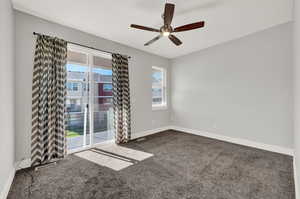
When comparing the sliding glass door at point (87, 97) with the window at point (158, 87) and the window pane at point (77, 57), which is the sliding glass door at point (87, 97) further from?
the window at point (158, 87)

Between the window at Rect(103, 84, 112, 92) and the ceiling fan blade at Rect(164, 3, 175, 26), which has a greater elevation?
the ceiling fan blade at Rect(164, 3, 175, 26)

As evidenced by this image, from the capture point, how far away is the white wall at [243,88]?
3.50 meters

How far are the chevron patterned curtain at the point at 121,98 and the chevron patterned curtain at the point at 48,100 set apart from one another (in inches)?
49.0

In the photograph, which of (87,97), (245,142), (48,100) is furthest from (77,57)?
(245,142)

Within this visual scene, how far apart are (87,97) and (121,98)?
88 centimetres

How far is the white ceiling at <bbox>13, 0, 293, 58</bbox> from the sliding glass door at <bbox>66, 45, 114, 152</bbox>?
63cm

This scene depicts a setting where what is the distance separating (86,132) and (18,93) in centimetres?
157

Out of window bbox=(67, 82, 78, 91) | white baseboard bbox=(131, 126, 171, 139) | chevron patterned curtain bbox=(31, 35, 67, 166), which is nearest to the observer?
chevron patterned curtain bbox=(31, 35, 67, 166)

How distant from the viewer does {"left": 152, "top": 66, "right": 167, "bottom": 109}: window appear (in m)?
A: 5.39

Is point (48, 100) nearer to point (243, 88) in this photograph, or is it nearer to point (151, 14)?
point (151, 14)

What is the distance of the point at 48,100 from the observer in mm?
2793

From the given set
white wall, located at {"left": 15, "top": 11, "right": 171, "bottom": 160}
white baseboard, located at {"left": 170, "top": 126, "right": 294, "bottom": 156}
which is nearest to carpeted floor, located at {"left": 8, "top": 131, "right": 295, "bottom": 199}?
white baseboard, located at {"left": 170, "top": 126, "right": 294, "bottom": 156}

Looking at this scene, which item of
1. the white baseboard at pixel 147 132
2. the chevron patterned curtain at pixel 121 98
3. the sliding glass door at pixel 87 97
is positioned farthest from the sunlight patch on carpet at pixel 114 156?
the white baseboard at pixel 147 132

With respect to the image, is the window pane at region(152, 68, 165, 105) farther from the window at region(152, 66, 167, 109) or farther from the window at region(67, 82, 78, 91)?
the window at region(67, 82, 78, 91)
